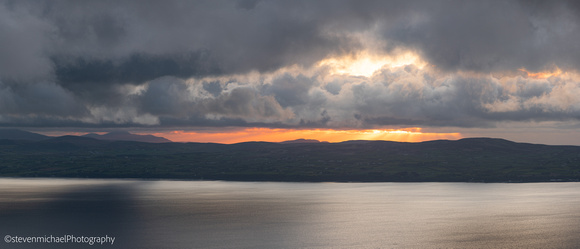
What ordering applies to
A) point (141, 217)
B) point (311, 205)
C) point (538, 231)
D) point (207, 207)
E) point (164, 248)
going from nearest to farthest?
point (164, 248) < point (538, 231) < point (141, 217) < point (207, 207) < point (311, 205)

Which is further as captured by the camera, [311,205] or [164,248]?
[311,205]

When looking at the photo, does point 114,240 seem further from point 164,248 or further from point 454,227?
point 454,227

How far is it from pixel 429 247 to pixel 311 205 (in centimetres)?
9628

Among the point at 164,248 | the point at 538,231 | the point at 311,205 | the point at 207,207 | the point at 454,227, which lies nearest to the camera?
the point at 164,248

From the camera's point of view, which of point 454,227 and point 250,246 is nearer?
point 250,246

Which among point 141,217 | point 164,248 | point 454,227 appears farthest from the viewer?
point 141,217

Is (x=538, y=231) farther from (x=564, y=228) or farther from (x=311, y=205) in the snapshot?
(x=311, y=205)

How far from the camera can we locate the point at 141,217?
15288 centimetres

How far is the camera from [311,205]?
19712 centimetres

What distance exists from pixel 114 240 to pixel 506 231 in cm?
9585

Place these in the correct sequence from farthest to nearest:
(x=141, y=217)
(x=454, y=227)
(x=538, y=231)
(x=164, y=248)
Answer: (x=141, y=217) < (x=454, y=227) < (x=538, y=231) < (x=164, y=248)

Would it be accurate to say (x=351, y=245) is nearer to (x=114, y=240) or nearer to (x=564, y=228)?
(x=114, y=240)

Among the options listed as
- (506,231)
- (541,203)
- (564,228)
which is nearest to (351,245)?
(506,231)

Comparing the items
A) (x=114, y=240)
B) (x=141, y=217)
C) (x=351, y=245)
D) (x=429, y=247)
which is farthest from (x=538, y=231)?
(x=141, y=217)
